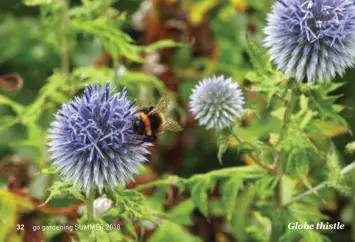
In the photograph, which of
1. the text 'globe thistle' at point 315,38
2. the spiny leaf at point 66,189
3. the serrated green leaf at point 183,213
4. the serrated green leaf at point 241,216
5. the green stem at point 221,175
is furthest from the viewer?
the serrated green leaf at point 241,216

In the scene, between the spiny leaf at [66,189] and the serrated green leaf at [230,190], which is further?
the serrated green leaf at [230,190]

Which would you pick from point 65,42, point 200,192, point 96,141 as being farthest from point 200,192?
point 65,42

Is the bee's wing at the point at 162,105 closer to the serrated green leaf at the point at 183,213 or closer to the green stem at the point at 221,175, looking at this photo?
the green stem at the point at 221,175

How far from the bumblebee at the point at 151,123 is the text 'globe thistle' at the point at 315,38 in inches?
12.0

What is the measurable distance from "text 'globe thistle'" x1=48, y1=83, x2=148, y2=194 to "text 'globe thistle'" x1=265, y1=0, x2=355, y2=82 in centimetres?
40

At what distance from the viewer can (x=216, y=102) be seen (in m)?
1.55

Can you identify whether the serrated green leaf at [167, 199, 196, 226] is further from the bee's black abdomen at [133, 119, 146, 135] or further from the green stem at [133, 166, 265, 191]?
the bee's black abdomen at [133, 119, 146, 135]

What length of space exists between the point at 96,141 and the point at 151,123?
11cm

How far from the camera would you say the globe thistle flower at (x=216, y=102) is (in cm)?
153

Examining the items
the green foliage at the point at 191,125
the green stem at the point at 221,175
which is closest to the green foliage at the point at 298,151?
the green foliage at the point at 191,125

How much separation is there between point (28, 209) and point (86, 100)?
56 cm

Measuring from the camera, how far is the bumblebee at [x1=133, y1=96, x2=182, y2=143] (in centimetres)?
125

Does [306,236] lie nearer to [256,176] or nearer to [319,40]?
[256,176]

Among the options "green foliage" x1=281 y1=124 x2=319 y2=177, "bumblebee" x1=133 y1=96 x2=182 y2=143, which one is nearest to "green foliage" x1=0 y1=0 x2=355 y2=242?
"green foliage" x1=281 y1=124 x2=319 y2=177
